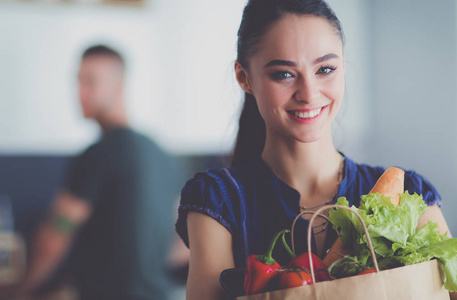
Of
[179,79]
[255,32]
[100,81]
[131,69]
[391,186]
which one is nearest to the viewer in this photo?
[391,186]

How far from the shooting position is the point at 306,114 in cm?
115

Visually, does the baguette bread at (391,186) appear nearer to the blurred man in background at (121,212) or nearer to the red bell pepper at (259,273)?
the red bell pepper at (259,273)

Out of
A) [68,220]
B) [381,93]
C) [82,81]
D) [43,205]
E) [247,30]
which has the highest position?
[247,30]

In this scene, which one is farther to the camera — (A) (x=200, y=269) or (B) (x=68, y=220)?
(B) (x=68, y=220)

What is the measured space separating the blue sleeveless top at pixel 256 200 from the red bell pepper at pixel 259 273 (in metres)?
0.23

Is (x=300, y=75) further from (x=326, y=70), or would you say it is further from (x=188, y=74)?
(x=188, y=74)

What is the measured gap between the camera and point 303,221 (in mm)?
1189

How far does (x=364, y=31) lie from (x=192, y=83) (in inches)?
65.9

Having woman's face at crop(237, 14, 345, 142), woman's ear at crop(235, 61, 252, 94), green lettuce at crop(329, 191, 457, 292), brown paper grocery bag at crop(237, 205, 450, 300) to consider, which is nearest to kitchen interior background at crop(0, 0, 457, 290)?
woman's ear at crop(235, 61, 252, 94)

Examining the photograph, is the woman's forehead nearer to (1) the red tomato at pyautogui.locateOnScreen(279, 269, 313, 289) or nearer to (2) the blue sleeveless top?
(2) the blue sleeveless top

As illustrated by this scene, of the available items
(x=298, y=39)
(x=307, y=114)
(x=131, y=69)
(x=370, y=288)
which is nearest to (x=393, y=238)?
(x=370, y=288)

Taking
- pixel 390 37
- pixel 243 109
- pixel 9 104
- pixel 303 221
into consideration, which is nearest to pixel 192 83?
pixel 9 104

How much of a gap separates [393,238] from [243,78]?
1.77 feet

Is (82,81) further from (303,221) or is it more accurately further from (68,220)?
(303,221)
